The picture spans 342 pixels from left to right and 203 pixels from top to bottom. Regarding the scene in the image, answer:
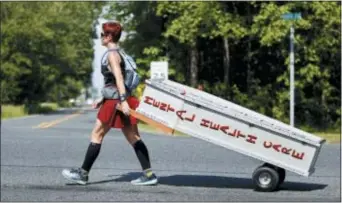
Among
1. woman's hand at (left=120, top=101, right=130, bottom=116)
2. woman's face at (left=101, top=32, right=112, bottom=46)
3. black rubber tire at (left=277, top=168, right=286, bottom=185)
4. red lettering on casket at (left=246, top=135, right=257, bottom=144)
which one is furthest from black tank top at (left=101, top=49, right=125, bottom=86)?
black rubber tire at (left=277, top=168, right=286, bottom=185)

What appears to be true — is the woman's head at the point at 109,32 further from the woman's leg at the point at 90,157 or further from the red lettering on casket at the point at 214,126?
the red lettering on casket at the point at 214,126

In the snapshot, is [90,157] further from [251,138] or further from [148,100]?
[251,138]

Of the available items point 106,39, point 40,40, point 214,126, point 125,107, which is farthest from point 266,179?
point 40,40

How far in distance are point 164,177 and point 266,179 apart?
4.96 feet

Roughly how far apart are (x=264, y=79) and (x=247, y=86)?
77 centimetres

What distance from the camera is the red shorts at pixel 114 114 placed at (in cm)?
771

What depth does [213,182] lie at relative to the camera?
841 cm

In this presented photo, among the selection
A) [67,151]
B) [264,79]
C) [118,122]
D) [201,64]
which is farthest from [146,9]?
[118,122]

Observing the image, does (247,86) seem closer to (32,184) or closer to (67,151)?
(67,151)

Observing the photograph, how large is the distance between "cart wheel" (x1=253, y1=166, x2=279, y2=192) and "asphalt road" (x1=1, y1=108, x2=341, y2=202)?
0.35 feet

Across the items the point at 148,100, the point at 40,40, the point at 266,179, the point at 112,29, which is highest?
the point at 112,29

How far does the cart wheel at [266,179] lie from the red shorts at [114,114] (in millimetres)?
1505

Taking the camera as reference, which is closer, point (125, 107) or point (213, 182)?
point (125, 107)

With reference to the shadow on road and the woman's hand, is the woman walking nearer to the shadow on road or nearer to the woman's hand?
the woman's hand
